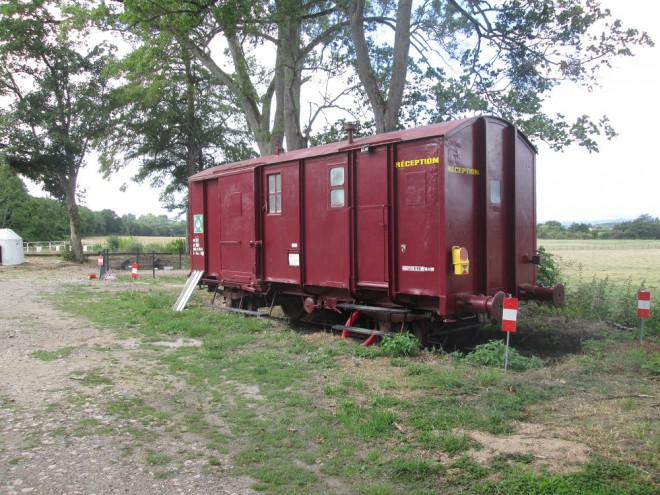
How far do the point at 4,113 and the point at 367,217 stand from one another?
91.5ft

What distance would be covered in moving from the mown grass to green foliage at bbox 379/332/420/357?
0.67 feet

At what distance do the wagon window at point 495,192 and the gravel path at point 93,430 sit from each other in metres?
5.59

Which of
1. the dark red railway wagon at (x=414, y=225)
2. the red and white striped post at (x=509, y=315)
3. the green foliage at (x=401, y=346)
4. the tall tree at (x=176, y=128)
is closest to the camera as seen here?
the red and white striped post at (x=509, y=315)

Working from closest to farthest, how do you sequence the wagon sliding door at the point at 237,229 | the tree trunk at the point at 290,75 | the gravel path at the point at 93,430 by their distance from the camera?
the gravel path at the point at 93,430
the wagon sliding door at the point at 237,229
the tree trunk at the point at 290,75

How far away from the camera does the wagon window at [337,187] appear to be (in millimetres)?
9734

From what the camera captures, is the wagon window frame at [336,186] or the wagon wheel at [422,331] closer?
the wagon wheel at [422,331]

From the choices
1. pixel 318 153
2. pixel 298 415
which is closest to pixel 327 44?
pixel 318 153

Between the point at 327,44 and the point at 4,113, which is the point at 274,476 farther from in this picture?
the point at 4,113

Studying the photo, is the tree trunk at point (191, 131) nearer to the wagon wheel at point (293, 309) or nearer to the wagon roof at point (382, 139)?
the wagon roof at point (382, 139)

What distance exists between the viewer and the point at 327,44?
Result: 20391 millimetres

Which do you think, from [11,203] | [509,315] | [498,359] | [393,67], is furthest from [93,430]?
[11,203]

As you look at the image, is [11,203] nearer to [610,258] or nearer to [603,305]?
[610,258]

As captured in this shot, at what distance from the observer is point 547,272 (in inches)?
533

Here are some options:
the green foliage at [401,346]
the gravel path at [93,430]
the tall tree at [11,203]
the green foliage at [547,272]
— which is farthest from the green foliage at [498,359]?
the tall tree at [11,203]
